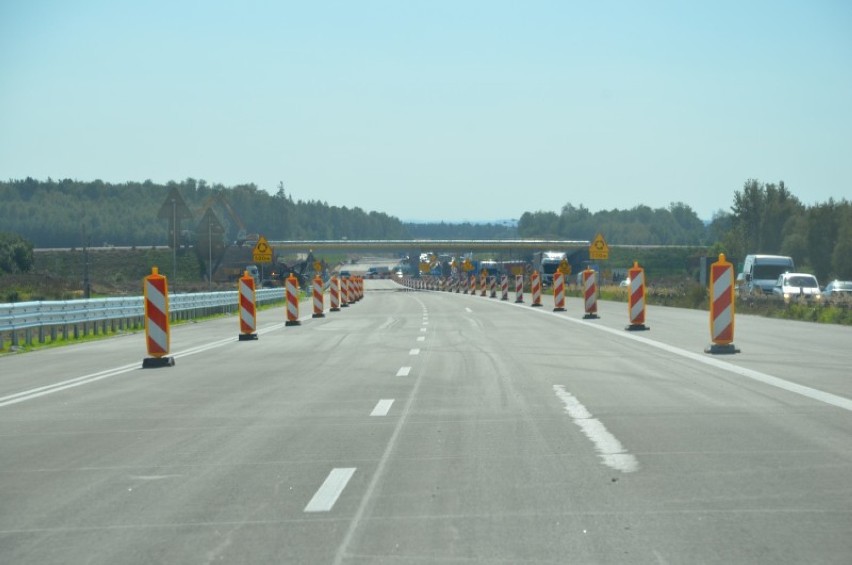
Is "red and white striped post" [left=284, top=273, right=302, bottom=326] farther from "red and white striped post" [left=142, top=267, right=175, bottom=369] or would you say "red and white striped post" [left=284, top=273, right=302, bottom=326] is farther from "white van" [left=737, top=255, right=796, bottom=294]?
"white van" [left=737, top=255, right=796, bottom=294]

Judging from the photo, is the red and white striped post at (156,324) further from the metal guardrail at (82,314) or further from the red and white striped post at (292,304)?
the red and white striped post at (292,304)

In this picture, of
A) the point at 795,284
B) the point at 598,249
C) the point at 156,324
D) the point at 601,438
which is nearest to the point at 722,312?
the point at 156,324

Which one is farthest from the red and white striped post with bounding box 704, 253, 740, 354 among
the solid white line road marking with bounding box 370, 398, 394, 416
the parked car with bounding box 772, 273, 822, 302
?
the parked car with bounding box 772, 273, 822, 302

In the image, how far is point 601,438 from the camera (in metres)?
9.38

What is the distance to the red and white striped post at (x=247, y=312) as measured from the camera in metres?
24.9

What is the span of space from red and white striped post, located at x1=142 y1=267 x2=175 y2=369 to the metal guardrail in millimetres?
6123

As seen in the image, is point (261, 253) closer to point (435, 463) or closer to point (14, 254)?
point (435, 463)

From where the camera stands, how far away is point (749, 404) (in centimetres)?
1139

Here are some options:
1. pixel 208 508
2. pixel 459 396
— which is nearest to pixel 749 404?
pixel 459 396

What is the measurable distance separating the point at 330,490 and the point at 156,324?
37.3 feet

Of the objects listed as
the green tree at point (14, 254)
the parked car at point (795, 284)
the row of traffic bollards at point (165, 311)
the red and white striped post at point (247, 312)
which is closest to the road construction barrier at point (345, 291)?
the row of traffic bollards at point (165, 311)

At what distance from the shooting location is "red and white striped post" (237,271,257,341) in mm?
24906

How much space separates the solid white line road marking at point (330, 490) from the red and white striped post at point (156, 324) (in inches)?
408

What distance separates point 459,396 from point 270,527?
20.8 feet
